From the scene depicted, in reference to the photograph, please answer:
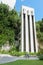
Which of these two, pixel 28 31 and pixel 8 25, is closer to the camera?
pixel 8 25

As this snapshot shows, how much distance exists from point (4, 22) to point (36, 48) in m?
7.52

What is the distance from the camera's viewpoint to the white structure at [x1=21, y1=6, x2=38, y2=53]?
28.0 m

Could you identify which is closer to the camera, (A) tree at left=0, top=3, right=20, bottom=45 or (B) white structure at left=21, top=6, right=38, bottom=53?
(A) tree at left=0, top=3, right=20, bottom=45

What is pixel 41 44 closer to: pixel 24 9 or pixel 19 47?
pixel 19 47

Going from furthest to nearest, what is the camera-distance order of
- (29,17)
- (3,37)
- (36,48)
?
(29,17) → (36,48) → (3,37)

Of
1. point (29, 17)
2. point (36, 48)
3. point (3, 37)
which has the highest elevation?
point (29, 17)

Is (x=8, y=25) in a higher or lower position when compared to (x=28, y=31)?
higher

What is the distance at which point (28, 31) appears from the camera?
1162 inches

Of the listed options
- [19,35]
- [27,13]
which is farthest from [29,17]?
[19,35]

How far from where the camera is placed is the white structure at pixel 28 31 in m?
28.0

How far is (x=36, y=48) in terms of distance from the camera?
28594mm

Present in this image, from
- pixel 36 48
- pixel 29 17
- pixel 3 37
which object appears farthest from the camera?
pixel 29 17

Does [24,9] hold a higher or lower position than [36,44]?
higher

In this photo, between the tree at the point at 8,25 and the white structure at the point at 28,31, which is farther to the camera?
the white structure at the point at 28,31
